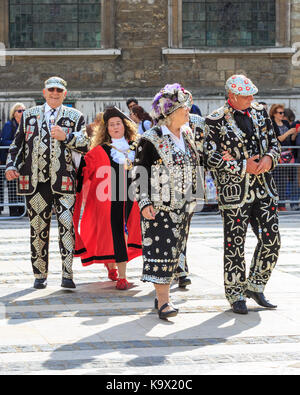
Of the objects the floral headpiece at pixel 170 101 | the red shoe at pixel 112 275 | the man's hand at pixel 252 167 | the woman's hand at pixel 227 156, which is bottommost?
the red shoe at pixel 112 275

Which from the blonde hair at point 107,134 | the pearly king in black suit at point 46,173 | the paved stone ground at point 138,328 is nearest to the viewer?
the paved stone ground at point 138,328

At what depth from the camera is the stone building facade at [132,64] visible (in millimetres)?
21391

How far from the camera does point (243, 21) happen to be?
2202 cm

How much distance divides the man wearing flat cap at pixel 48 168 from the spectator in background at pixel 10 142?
20.2 ft

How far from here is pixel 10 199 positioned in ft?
50.0

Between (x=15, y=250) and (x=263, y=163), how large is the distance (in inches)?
180

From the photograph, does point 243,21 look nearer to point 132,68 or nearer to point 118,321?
point 132,68

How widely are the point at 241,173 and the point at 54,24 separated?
15.1 m

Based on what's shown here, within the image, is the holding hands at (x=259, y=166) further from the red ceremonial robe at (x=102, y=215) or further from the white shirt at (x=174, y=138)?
the red ceremonial robe at (x=102, y=215)

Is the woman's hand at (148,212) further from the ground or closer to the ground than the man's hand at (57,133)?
closer to the ground

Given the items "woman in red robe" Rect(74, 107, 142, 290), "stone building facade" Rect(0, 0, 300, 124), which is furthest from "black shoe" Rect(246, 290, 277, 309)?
"stone building facade" Rect(0, 0, 300, 124)

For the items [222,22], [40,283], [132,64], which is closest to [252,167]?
[40,283]

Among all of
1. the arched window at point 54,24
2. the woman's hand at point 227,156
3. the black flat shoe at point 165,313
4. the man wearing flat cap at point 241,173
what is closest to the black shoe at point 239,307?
the man wearing flat cap at point 241,173

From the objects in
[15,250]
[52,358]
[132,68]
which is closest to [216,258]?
[15,250]
